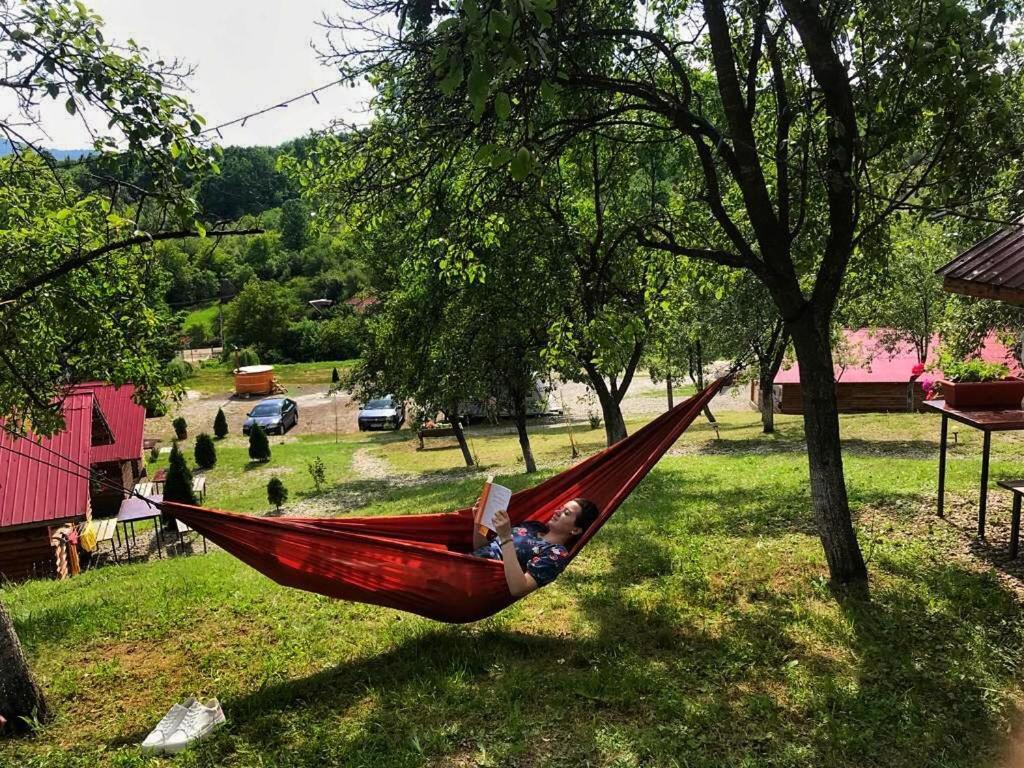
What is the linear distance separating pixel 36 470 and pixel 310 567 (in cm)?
951

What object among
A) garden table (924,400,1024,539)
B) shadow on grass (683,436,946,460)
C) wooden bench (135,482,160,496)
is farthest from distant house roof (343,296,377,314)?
garden table (924,400,1024,539)

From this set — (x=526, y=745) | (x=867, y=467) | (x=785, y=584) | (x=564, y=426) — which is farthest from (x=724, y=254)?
(x=564, y=426)

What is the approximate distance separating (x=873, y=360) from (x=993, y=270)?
68.1 feet

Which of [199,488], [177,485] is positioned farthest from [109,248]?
[199,488]

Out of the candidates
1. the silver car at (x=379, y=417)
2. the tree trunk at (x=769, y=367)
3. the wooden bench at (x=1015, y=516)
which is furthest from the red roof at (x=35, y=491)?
the silver car at (x=379, y=417)

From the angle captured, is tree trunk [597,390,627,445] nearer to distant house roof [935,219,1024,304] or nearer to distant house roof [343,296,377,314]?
distant house roof [935,219,1024,304]

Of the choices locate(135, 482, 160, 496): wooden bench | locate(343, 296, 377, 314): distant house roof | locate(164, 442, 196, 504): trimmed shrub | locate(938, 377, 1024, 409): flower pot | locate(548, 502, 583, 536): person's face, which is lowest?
locate(135, 482, 160, 496): wooden bench

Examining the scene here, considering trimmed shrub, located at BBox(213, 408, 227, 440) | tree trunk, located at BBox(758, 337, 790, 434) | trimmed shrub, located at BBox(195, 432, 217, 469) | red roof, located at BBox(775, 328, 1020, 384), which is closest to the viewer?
tree trunk, located at BBox(758, 337, 790, 434)

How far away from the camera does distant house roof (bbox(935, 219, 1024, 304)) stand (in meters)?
4.11

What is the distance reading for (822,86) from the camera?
149 inches

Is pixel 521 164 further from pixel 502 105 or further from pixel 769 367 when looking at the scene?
pixel 769 367

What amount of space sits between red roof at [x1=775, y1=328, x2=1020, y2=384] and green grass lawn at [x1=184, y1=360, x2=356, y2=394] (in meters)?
23.3

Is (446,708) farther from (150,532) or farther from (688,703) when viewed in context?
(150,532)

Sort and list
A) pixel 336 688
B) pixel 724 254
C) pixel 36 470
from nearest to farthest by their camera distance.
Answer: pixel 336 688
pixel 724 254
pixel 36 470
